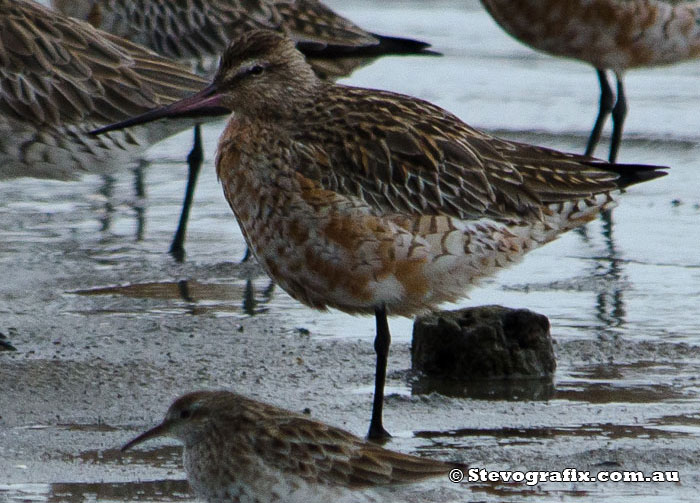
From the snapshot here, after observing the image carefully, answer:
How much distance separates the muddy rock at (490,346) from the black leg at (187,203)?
103 inches

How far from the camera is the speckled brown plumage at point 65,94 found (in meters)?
8.59

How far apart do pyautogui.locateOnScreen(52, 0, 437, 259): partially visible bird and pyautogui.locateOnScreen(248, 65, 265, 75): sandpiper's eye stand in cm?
352

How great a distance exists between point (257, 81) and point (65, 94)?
2.04 metres

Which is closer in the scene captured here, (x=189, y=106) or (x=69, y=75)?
(x=189, y=106)

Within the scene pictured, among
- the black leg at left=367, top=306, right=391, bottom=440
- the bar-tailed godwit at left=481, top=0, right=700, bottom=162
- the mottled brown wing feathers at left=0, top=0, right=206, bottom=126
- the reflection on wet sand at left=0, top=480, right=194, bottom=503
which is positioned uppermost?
the bar-tailed godwit at left=481, top=0, right=700, bottom=162

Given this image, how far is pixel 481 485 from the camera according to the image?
19.0ft

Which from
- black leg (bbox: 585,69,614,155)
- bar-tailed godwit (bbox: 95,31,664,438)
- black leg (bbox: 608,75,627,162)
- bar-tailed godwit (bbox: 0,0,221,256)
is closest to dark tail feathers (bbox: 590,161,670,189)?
bar-tailed godwit (bbox: 95,31,664,438)

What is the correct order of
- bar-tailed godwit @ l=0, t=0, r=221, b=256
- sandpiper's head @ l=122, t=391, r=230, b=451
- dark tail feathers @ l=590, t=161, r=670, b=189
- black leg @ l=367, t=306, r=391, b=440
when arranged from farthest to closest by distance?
bar-tailed godwit @ l=0, t=0, r=221, b=256, dark tail feathers @ l=590, t=161, r=670, b=189, black leg @ l=367, t=306, r=391, b=440, sandpiper's head @ l=122, t=391, r=230, b=451

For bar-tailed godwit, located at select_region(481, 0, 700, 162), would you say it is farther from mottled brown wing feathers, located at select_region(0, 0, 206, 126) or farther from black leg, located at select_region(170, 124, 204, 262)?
mottled brown wing feathers, located at select_region(0, 0, 206, 126)

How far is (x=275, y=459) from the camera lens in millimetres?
5320

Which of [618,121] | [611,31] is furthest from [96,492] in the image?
[611,31]

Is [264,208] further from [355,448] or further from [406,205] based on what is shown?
[355,448]

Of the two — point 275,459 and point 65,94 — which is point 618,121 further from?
point 275,459

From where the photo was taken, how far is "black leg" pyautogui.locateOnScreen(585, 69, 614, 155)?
37.9ft
